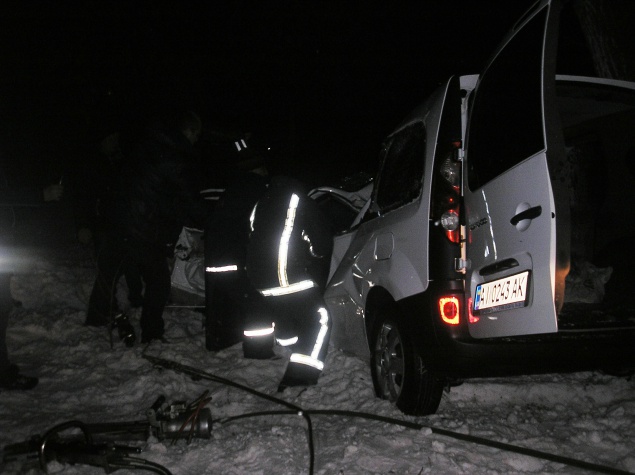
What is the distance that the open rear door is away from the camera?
2.36m

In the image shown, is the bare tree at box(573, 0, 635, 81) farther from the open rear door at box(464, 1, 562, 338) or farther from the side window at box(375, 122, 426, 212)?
the open rear door at box(464, 1, 562, 338)

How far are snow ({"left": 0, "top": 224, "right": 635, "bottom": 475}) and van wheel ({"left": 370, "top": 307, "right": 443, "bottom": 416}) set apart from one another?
86 millimetres

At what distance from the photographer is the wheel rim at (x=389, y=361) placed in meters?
3.40

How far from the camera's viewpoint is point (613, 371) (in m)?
3.60

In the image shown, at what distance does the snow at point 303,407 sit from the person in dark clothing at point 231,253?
0.28m

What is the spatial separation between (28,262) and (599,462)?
23.2ft

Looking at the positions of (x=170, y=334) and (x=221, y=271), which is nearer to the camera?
(x=221, y=271)

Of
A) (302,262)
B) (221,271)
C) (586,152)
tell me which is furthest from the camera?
(221,271)

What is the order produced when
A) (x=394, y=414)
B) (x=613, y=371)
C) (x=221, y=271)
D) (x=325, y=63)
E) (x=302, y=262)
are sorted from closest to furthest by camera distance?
(x=394, y=414)
(x=613, y=371)
(x=302, y=262)
(x=221, y=271)
(x=325, y=63)

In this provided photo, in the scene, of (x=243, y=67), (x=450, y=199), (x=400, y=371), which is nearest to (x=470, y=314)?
(x=450, y=199)

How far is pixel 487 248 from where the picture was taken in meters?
2.74

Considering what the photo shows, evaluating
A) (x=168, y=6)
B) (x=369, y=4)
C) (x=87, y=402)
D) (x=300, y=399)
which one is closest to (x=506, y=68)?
(x=300, y=399)

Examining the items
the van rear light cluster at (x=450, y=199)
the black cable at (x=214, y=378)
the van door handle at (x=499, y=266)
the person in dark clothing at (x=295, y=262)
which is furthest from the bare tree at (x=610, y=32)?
the black cable at (x=214, y=378)

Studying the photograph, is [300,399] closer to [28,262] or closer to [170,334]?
[170,334]
